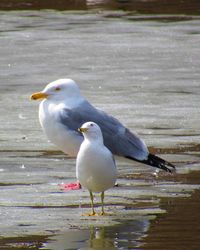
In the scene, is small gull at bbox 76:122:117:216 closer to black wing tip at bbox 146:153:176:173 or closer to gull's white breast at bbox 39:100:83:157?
black wing tip at bbox 146:153:176:173

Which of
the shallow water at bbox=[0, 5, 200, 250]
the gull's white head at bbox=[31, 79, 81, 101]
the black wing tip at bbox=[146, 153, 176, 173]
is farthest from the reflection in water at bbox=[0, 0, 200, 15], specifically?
the black wing tip at bbox=[146, 153, 176, 173]

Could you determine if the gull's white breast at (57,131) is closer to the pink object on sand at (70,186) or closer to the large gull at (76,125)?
the large gull at (76,125)

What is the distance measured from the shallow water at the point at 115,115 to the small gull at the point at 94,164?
0.24 m

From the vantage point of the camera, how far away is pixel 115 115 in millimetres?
12984

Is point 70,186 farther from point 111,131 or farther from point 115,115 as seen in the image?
point 115,115

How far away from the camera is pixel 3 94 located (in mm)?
14828

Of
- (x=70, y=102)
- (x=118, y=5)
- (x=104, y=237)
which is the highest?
(x=70, y=102)

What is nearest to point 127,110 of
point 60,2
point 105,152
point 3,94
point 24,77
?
point 3,94

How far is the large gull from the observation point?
9047 millimetres

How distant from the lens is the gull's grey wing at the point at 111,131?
9047mm

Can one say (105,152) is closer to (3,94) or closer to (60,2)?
(3,94)

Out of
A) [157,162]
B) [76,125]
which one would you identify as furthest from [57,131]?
[157,162]

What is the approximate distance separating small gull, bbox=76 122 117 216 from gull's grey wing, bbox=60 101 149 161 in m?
0.65

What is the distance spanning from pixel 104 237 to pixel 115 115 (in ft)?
18.1
